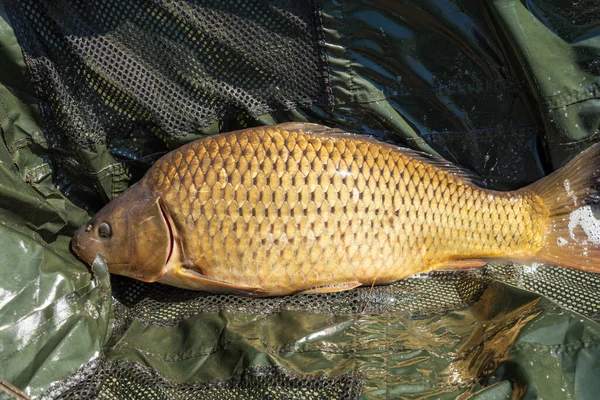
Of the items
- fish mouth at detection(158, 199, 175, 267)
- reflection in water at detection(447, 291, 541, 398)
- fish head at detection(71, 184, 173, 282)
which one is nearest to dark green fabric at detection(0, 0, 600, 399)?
reflection in water at detection(447, 291, 541, 398)

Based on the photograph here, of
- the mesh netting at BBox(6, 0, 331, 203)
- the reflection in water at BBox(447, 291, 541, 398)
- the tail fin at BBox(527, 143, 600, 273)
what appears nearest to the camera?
the reflection in water at BBox(447, 291, 541, 398)

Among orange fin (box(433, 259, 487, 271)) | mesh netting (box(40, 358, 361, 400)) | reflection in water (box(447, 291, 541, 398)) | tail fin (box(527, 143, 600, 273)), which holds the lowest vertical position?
mesh netting (box(40, 358, 361, 400))

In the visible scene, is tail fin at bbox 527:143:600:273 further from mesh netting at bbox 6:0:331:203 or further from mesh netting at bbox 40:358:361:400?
mesh netting at bbox 40:358:361:400

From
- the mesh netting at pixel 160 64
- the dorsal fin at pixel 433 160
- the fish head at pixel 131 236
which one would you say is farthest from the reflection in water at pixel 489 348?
the fish head at pixel 131 236

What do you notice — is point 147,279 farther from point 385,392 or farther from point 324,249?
point 385,392

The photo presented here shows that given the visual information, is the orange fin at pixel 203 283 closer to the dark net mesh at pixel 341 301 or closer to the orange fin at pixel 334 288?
the dark net mesh at pixel 341 301

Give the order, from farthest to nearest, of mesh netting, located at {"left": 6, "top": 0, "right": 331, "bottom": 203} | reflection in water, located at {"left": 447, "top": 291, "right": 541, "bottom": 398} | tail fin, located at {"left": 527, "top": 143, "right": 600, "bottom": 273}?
tail fin, located at {"left": 527, "top": 143, "right": 600, "bottom": 273}
mesh netting, located at {"left": 6, "top": 0, "right": 331, "bottom": 203}
reflection in water, located at {"left": 447, "top": 291, "right": 541, "bottom": 398}

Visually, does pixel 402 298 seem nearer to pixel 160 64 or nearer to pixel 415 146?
pixel 415 146
